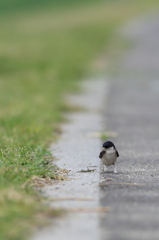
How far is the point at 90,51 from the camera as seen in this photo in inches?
910

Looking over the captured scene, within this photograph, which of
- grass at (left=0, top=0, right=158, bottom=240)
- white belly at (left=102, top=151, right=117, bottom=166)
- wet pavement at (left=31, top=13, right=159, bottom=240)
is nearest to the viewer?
wet pavement at (left=31, top=13, right=159, bottom=240)

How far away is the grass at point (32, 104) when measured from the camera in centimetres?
506

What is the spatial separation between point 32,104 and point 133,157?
12.9 feet

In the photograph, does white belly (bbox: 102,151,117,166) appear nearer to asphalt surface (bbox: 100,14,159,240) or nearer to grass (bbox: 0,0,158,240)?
asphalt surface (bbox: 100,14,159,240)

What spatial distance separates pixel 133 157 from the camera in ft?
25.5

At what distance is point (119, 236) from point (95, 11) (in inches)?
1695

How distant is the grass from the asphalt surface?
55 centimetres

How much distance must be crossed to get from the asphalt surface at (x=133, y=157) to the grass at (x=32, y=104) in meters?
0.55

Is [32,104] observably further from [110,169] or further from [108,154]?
[108,154]

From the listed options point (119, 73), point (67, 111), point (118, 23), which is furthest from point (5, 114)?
point (118, 23)

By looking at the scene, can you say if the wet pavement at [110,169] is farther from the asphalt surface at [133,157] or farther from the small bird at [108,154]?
the small bird at [108,154]

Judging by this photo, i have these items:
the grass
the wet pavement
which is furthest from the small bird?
the grass

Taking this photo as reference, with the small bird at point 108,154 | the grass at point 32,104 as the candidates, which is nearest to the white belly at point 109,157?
the small bird at point 108,154

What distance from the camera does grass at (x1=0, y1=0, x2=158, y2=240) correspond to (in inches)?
199
